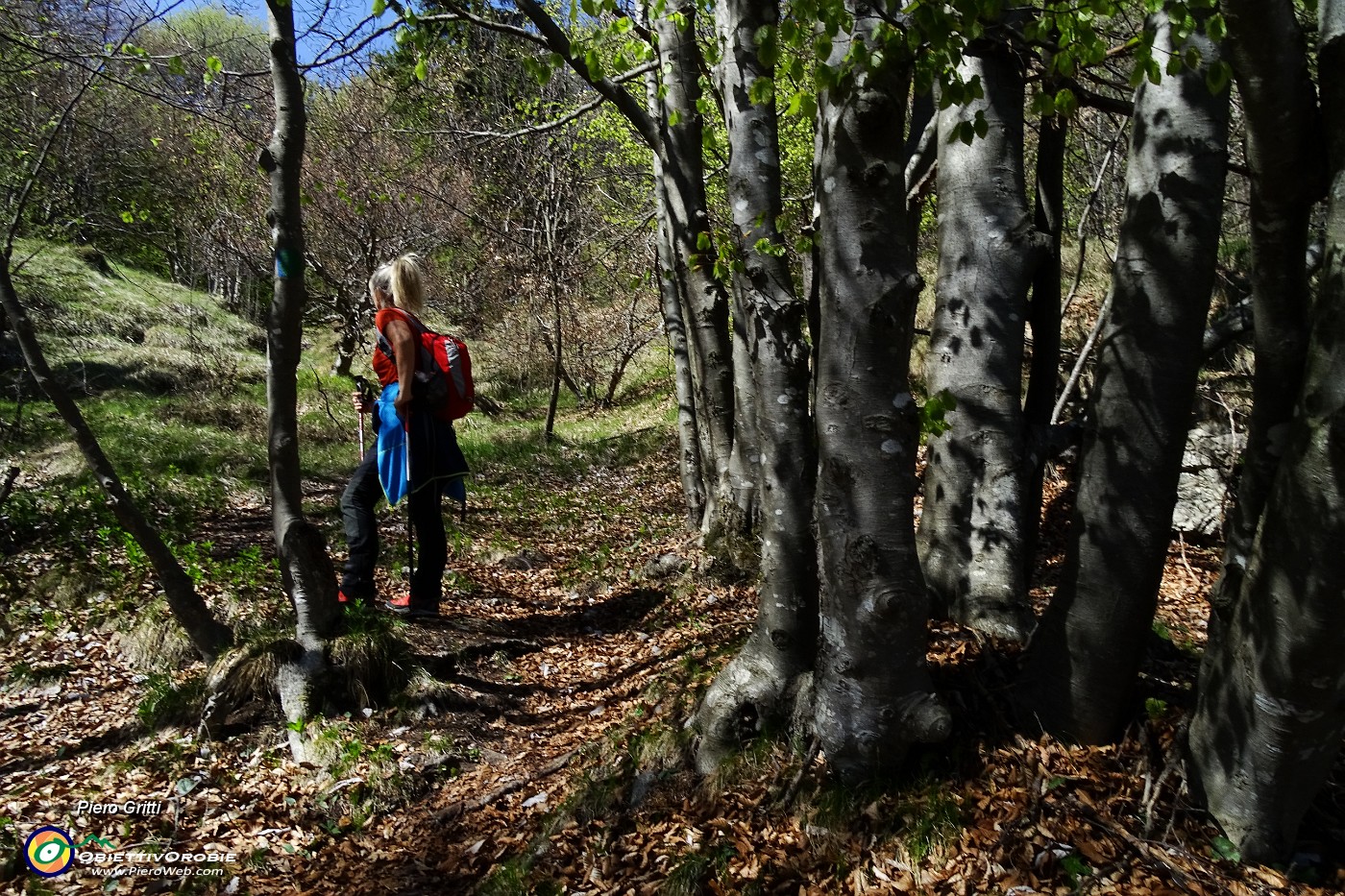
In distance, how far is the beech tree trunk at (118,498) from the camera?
14.8 feet

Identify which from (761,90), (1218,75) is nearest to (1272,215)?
(1218,75)

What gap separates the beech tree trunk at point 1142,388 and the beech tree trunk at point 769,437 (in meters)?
0.98

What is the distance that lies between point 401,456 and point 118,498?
1500mm

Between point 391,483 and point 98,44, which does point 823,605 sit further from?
point 98,44

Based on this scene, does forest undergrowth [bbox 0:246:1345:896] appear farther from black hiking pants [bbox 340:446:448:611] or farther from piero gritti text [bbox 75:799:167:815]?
black hiking pants [bbox 340:446:448:611]

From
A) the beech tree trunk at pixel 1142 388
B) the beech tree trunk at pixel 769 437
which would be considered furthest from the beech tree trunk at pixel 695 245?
the beech tree trunk at pixel 1142 388

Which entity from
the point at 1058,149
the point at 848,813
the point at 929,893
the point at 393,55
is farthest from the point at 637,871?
the point at 393,55

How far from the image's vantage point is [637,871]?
10.2 ft

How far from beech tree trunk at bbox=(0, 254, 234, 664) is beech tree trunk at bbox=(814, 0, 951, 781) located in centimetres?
366

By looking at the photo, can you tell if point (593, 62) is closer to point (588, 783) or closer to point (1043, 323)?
point (1043, 323)

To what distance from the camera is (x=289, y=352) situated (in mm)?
4215

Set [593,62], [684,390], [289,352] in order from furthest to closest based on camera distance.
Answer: [684,390] < [289,352] < [593,62]

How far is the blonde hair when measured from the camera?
496cm

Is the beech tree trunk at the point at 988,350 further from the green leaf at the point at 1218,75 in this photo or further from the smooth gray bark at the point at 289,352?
the smooth gray bark at the point at 289,352
